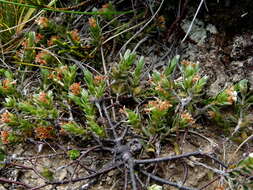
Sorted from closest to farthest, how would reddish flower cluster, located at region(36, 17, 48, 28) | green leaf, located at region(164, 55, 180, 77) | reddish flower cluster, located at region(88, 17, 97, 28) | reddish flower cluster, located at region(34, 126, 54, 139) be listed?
reddish flower cluster, located at region(34, 126, 54, 139) < green leaf, located at region(164, 55, 180, 77) < reddish flower cluster, located at region(88, 17, 97, 28) < reddish flower cluster, located at region(36, 17, 48, 28)

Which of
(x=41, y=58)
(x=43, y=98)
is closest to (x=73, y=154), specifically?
(x=43, y=98)

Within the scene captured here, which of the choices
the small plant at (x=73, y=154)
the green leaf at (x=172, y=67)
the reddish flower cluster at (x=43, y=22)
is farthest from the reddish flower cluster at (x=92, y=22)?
the small plant at (x=73, y=154)

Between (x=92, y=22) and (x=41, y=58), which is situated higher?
(x=92, y=22)

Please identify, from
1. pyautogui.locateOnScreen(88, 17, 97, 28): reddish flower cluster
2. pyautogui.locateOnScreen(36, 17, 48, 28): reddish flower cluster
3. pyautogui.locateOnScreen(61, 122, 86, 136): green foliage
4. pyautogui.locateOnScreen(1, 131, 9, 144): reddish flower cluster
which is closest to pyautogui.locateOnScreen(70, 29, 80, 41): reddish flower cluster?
pyautogui.locateOnScreen(88, 17, 97, 28): reddish flower cluster

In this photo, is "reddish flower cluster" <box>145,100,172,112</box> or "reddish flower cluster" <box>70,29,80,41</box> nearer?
"reddish flower cluster" <box>145,100,172,112</box>

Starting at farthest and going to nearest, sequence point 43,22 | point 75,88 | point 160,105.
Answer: point 43,22 < point 75,88 < point 160,105

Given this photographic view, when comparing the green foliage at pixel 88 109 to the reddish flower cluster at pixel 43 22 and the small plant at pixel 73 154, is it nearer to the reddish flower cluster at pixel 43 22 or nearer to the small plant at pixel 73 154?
the small plant at pixel 73 154

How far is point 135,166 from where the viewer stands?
A: 82.2 inches

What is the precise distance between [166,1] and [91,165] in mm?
1483

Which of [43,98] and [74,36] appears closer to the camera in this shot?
[43,98]

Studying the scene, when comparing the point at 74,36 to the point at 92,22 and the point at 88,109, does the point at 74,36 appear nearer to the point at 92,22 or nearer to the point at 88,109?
the point at 92,22

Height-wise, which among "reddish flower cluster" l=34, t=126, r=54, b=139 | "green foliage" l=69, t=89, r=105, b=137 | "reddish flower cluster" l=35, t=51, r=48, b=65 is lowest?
"reddish flower cluster" l=34, t=126, r=54, b=139

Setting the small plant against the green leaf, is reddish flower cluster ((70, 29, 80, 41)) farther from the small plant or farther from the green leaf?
the small plant

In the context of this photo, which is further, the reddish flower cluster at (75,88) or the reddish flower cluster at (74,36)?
the reddish flower cluster at (74,36)
